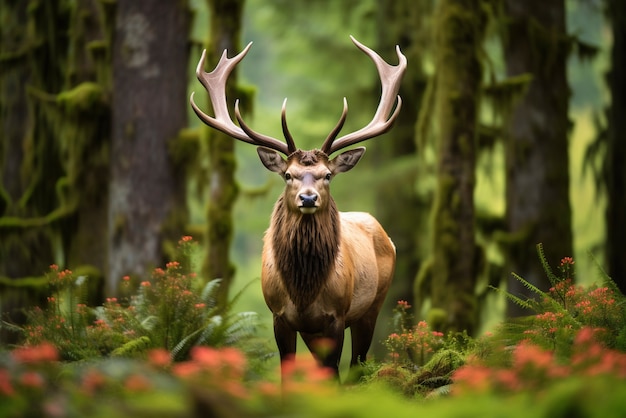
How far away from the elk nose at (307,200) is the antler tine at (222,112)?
613mm

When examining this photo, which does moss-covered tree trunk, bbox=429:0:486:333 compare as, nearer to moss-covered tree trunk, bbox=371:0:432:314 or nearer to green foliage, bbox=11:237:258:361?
green foliage, bbox=11:237:258:361

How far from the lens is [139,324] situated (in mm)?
7273

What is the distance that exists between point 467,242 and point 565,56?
3.47 m

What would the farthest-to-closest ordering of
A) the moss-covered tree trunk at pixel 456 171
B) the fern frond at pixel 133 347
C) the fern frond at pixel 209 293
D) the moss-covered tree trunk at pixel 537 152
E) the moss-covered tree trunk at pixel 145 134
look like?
the moss-covered tree trunk at pixel 537 152 < the moss-covered tree trunk at pixel 456 171 < the moss-covered tree trunk at pixel 145 134 < the fern frond at pixel 209 293 < the fern frond at pixel 133 347

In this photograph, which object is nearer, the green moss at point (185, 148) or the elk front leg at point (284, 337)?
the elk front leg at point (284, 337)

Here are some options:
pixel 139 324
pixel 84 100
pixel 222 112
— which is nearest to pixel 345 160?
pixel 222 112

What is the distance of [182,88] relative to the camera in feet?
37.0

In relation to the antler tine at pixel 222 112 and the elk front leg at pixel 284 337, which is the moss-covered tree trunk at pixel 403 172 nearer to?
the antler tine at pixel 222 112

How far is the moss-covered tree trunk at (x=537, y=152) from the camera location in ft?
41.8

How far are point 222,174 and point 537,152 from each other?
452 cm

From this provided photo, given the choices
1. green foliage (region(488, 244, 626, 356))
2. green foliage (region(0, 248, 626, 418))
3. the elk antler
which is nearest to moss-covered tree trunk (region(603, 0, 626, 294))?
the elk antler

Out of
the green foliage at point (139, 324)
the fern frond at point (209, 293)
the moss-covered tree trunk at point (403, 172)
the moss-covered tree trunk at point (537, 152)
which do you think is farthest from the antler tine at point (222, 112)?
the moss-covered tree trunk at point (403, 172)

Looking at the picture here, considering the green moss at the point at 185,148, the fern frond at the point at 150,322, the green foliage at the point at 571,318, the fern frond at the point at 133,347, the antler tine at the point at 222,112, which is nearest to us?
the green foliage at the point at 571,318

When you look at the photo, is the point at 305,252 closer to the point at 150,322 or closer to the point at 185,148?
the point at 150,322
